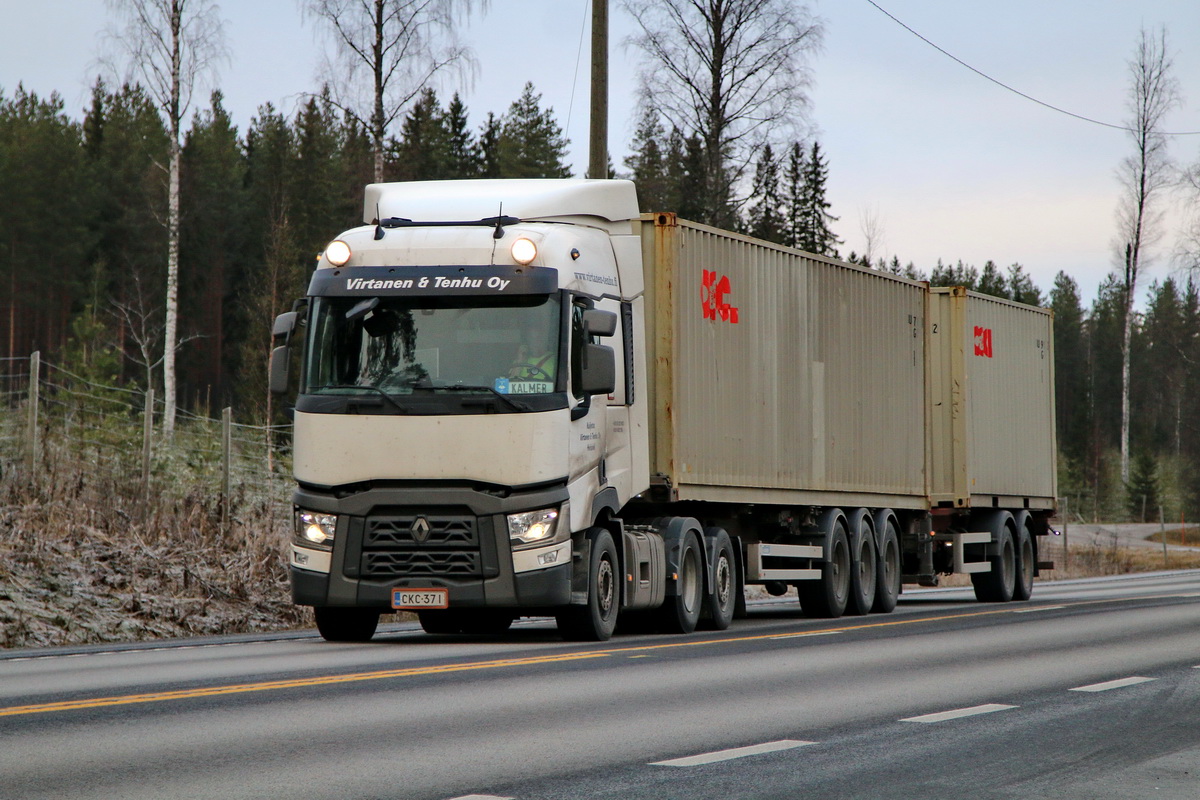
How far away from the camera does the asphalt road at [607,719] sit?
Result: 21.8 ft

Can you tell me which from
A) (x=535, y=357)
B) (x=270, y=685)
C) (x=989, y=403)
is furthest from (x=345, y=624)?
(x=989, y=403)

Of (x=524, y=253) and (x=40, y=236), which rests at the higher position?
(x=40, y=236)

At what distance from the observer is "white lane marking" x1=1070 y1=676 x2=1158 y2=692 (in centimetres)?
1043

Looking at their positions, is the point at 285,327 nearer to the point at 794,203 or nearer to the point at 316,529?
the point at 316,529

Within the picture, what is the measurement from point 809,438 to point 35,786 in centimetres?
1312

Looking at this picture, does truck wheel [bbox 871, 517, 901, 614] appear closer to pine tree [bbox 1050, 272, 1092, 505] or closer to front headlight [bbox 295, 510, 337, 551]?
front headlight [bbox 295, 510, 337, 551]

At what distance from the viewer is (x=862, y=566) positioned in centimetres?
1998

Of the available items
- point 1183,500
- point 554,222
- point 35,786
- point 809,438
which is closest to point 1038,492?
point 809,438

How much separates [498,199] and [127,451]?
27.3ft

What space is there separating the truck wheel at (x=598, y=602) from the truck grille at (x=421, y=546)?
108 centimetres

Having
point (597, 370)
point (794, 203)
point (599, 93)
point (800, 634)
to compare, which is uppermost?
point (794, 203)

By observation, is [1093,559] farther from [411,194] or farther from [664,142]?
[411,194]

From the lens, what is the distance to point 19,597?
15797 millimetres

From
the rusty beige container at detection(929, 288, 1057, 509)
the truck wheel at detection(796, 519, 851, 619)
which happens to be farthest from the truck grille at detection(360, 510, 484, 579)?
the rusty beige container at detection(929, 288, 1057, 509)
